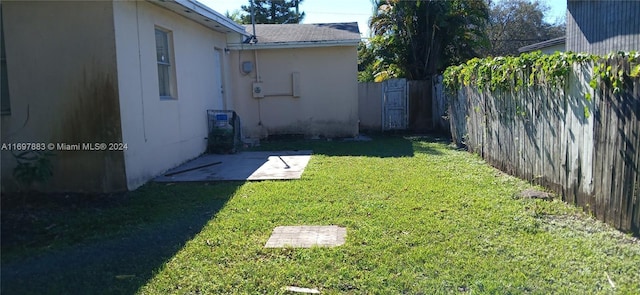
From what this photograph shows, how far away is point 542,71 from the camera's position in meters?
5.93

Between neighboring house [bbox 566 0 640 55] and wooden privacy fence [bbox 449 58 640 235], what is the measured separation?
5.64 metres

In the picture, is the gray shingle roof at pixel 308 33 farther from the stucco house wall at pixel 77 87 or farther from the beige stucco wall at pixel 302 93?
the stucco house wall at pixel 77 87

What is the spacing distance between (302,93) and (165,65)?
528cm

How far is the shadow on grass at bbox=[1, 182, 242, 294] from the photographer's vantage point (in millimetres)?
3637

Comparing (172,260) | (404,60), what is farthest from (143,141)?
(404,60)

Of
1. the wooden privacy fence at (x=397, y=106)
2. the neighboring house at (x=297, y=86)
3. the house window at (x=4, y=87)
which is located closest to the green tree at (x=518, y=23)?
the wooden privacy fence at (x=397, y=106)

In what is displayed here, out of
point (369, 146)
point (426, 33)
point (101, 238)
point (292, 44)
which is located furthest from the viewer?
point (426, 33)

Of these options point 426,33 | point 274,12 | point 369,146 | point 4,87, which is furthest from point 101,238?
point 274,12

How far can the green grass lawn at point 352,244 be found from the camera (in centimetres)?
345

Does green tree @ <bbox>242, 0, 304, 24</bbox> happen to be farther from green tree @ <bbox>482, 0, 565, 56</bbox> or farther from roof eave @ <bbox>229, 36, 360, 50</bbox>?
roof eave @ <bbox>229, 36, 360, 50</bbox>

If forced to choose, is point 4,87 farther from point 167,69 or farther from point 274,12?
point 274,12

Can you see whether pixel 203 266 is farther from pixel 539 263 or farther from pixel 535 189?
pixel 535 189

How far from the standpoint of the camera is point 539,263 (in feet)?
12.1

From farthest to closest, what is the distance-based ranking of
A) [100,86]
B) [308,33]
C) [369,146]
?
[308,33], [369,146], [100,86]
